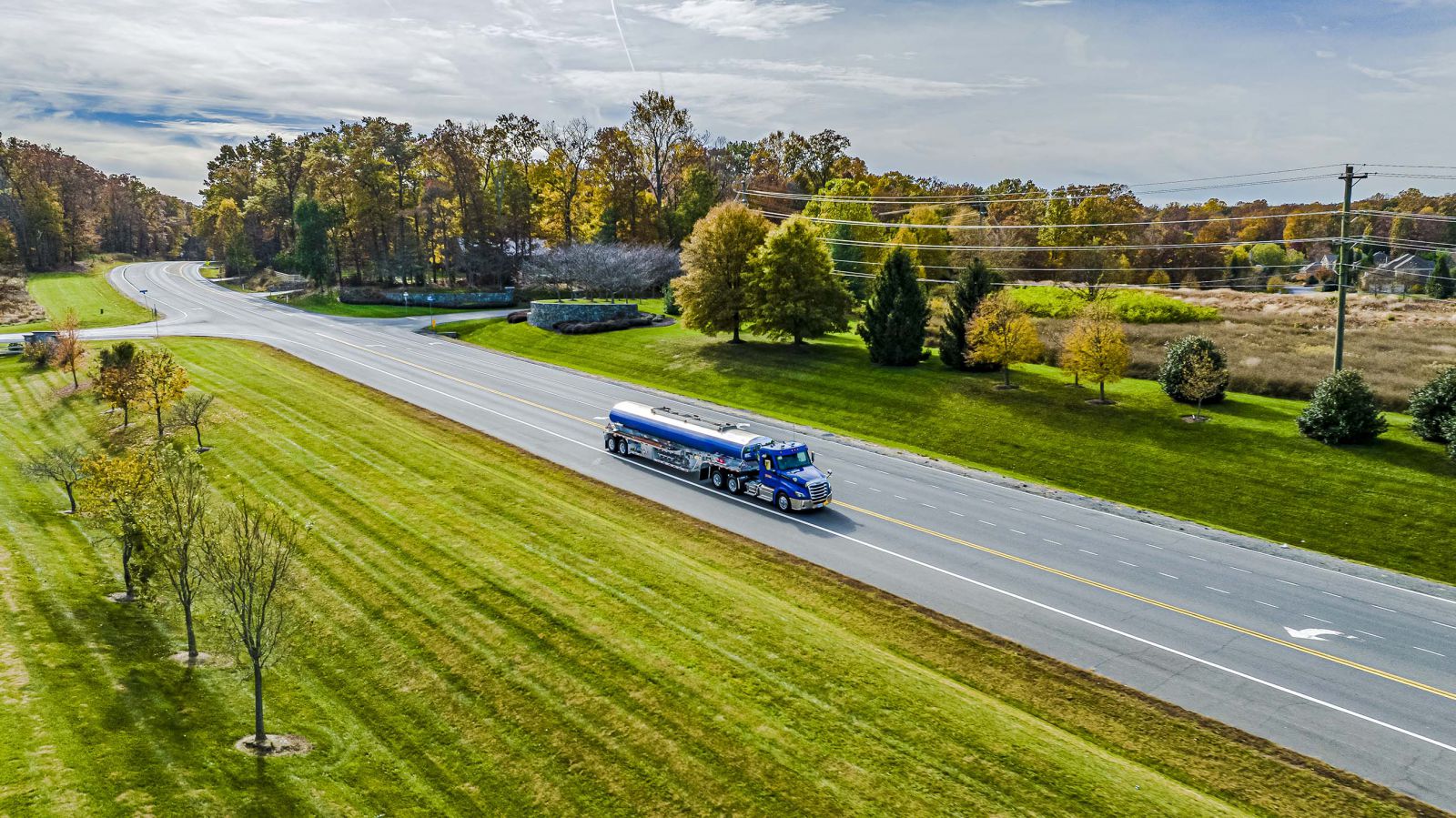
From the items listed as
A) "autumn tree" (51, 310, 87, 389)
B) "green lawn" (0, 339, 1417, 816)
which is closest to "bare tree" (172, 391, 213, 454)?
"green lawn" (0, 339, 1417, 816)

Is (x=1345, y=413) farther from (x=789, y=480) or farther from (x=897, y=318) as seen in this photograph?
(x=789, y=480)

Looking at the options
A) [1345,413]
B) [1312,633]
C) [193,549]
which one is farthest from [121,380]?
[1345,413]

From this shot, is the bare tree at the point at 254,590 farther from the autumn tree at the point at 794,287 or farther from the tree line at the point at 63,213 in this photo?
the tree line at the point at 63,213

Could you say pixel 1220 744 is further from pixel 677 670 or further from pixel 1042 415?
pixel 1042 415

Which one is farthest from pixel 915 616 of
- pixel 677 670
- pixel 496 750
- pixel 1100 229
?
pixel 1100 229

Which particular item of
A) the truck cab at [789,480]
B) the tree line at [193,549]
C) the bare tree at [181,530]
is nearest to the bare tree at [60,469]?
the tree line at [193,549]
